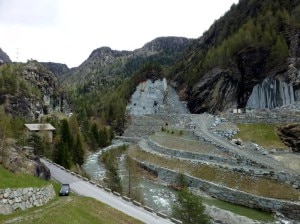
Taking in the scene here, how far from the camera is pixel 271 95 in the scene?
4496 inches

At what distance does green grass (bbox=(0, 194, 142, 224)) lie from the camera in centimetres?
2361

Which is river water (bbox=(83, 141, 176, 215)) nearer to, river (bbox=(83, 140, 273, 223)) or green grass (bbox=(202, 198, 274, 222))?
river (bbox=(83, 140, 273, 223))

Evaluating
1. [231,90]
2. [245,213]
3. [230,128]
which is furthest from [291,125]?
[231,90]

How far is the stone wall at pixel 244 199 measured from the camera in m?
46.8

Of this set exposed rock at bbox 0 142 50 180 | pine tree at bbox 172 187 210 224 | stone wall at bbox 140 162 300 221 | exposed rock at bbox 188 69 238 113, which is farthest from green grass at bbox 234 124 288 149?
exposed rock at bbox 188 69 238 113

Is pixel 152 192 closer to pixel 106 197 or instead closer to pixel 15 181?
pixel 106 197

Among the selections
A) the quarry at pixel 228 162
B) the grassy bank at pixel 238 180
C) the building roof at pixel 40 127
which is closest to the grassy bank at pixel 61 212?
the quarry at pixel 228 162

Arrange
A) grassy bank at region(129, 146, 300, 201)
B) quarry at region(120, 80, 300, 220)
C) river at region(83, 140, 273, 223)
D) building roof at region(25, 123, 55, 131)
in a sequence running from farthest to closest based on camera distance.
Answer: building roof at region(25, 123, 55, 131), quarry at region(120, 80, 300, 220), grassy bank at region(129, 146, 300, 201), river at region(83, 140, 273, 223)

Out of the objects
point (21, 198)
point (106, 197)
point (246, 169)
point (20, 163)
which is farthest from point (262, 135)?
point (21, 198)

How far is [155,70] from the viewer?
184 m

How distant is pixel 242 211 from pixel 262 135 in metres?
29.2

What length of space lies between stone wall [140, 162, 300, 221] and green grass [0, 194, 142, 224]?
983 inches

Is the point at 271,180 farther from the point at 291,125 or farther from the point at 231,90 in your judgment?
the point at 231,90

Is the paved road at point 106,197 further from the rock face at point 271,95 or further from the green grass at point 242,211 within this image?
the rock face at point 271,95
